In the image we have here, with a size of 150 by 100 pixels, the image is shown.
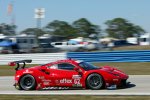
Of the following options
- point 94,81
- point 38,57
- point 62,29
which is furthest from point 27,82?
point 62,29

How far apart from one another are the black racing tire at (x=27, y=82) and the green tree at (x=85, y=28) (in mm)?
115987

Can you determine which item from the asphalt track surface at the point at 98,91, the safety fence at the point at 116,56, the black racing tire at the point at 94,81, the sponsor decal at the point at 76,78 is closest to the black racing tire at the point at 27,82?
the asphalt track surface at the point at 98,91

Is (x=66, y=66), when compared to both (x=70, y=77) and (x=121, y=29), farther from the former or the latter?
(x=121, y=29)

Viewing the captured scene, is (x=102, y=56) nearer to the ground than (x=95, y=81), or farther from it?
farther from it

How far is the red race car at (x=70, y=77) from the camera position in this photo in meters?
12.1

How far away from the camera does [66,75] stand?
12484 millimetres

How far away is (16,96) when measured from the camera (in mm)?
11305

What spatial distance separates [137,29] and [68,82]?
5258 inches

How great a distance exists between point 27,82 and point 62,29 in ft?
383

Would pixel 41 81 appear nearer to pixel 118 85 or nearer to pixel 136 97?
pixel 118 85

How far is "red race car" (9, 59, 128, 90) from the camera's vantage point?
12.1 meters

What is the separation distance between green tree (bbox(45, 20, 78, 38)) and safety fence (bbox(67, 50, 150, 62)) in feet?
318

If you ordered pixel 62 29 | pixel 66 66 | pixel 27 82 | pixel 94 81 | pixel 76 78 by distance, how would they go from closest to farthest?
pixel 94 81 → pixel 76 78 → pixel 66 66 → pixel 27 82 → pixel 62 29

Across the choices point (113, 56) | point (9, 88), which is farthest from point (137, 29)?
point (9, 88)
